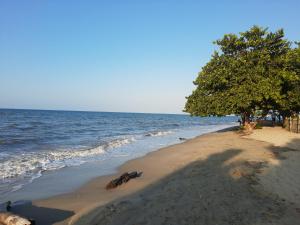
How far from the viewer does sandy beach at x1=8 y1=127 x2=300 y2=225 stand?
6953mm

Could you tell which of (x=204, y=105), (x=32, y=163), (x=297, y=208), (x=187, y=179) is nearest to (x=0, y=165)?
(x=32, y=163)

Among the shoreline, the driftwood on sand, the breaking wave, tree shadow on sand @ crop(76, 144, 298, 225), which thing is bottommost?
the breaking wave

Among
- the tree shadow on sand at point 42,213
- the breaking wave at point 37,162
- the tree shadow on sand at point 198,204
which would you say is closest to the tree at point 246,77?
the breaking wave at point 37,162

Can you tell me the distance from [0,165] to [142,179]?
26.3ft

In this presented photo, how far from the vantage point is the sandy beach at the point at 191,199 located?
274 inches

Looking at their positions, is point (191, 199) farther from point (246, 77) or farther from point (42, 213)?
point (246, 77)

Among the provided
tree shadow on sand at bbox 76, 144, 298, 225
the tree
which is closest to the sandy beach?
tree shadow on sand at bbox 76, 144, 298, 225

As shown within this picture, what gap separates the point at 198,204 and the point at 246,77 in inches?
735

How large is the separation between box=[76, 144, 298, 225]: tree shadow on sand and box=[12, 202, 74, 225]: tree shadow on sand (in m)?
0.71

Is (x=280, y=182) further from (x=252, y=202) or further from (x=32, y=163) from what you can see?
(x=32, y=163)

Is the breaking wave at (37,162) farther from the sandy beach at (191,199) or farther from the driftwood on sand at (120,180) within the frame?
the driftwood on sand at (120,180)

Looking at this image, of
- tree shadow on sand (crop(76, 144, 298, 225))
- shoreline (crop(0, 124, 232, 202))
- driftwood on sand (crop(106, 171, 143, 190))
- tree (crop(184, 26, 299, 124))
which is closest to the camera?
tree shadow on sand (crop(76, 144, 298, 225))

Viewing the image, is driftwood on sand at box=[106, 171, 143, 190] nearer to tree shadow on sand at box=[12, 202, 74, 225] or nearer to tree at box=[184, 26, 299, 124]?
tree shadow on sand at box=[12, 202, 74, 225]

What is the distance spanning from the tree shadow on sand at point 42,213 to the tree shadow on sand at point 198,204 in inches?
28.1
